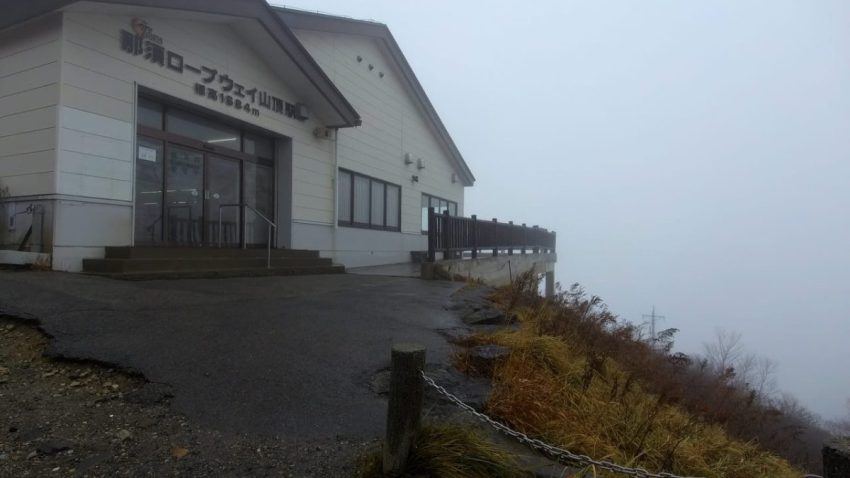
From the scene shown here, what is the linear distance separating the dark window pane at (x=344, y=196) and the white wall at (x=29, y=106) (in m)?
7.56

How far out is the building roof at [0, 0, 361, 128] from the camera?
7.77 metres

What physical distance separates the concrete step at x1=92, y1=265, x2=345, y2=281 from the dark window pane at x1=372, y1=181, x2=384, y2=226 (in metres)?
4.14

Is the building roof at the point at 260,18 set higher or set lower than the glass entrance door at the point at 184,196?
higher

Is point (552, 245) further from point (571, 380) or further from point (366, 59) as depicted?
point (571, 380)

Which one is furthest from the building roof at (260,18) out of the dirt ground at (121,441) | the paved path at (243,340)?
the dirt ground at (121,441)

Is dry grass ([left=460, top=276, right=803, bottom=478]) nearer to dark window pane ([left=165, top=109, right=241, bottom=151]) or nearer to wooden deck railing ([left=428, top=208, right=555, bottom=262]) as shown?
wooden deck railing ([left=428, top=208, right=555, bottom=262])

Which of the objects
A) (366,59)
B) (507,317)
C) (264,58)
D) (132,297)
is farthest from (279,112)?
(507,317)

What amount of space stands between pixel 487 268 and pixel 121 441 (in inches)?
484

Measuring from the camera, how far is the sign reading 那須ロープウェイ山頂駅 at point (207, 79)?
873 cm

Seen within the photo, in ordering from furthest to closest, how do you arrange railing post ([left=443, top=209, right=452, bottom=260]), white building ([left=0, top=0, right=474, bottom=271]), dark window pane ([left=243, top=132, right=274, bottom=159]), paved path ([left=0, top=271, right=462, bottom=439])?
1. dark window pane ([left=243, top=132, right=274, bottom=159])
2. railing post ([left=443, top=209, right=452, bottom=260])
3. white building ([left=0, top=0, right=474, bottom=271])
4. paved path ([left=0, top=271, right=462, bottom=439])

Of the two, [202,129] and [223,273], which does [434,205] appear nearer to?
[202,129]

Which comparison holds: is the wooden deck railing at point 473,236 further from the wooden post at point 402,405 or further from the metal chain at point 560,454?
the wooden post at point 402,405

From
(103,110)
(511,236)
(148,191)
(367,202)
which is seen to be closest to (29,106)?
(103,110)

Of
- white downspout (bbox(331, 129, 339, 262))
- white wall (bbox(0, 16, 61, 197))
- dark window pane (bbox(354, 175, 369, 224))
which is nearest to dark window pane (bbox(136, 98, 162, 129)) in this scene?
white wall (bbox(0, 16, 61, 197))
